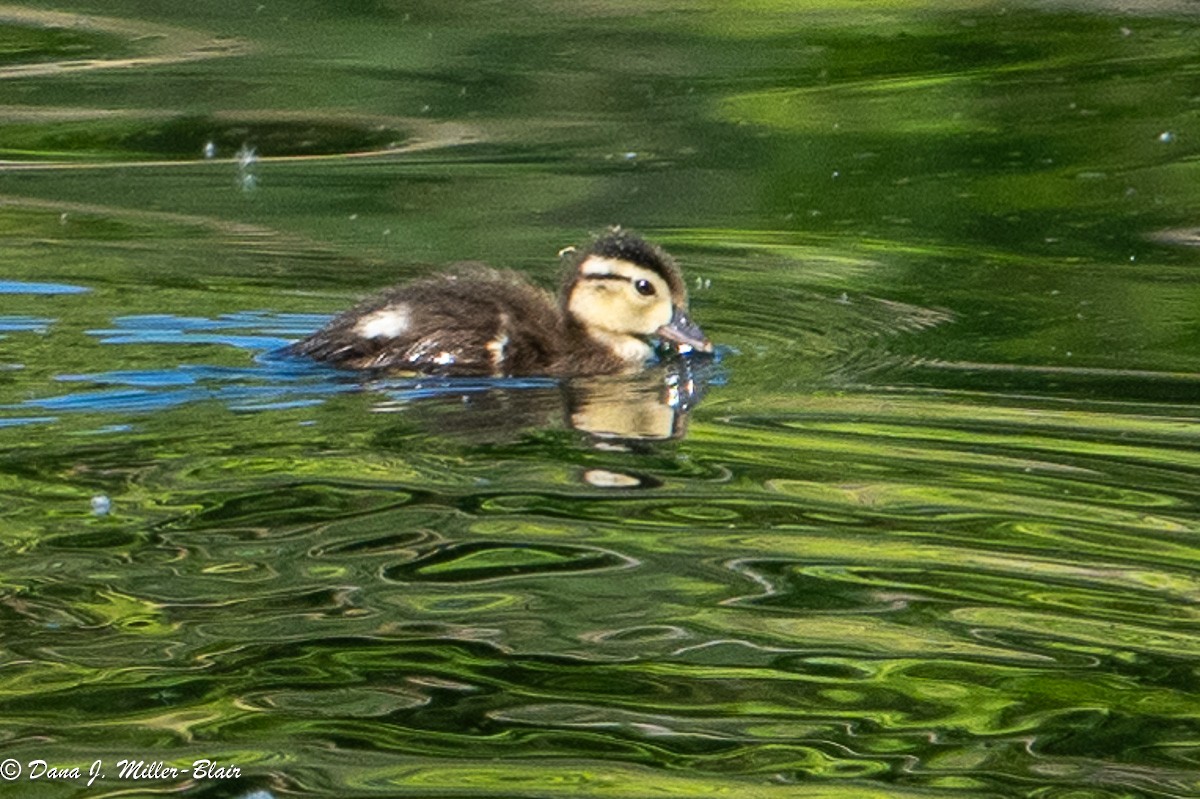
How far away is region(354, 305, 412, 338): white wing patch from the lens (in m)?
5.96

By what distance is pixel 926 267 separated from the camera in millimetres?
7168

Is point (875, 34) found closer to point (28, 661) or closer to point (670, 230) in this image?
point (670, 230)

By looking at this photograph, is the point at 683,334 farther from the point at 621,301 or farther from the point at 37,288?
the point at 37,288

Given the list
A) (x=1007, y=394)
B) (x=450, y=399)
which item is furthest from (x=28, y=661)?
(x=1007, y=394)

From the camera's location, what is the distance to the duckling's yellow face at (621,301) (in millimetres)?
6418

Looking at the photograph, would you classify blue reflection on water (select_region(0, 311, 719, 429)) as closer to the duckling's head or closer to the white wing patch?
the white wing patch

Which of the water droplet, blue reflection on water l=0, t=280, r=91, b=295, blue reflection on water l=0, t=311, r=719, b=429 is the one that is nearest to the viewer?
the water droplet

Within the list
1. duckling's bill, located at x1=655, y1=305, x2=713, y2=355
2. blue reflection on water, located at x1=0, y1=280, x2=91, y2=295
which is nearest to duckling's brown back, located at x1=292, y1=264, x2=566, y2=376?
duckling's bill, located at x1=655, y1=305, x2=713, y2=355

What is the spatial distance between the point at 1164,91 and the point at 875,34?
1.49 metres

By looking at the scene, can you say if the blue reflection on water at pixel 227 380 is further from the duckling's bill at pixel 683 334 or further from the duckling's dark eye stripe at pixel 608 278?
the duckling's dark eye stripe at pixel 608 278

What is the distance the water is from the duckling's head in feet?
0.60

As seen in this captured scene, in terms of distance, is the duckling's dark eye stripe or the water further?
the duckling's dark eye stripe

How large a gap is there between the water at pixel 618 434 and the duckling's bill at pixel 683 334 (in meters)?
0.12

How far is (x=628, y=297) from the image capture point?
644 centimetres
